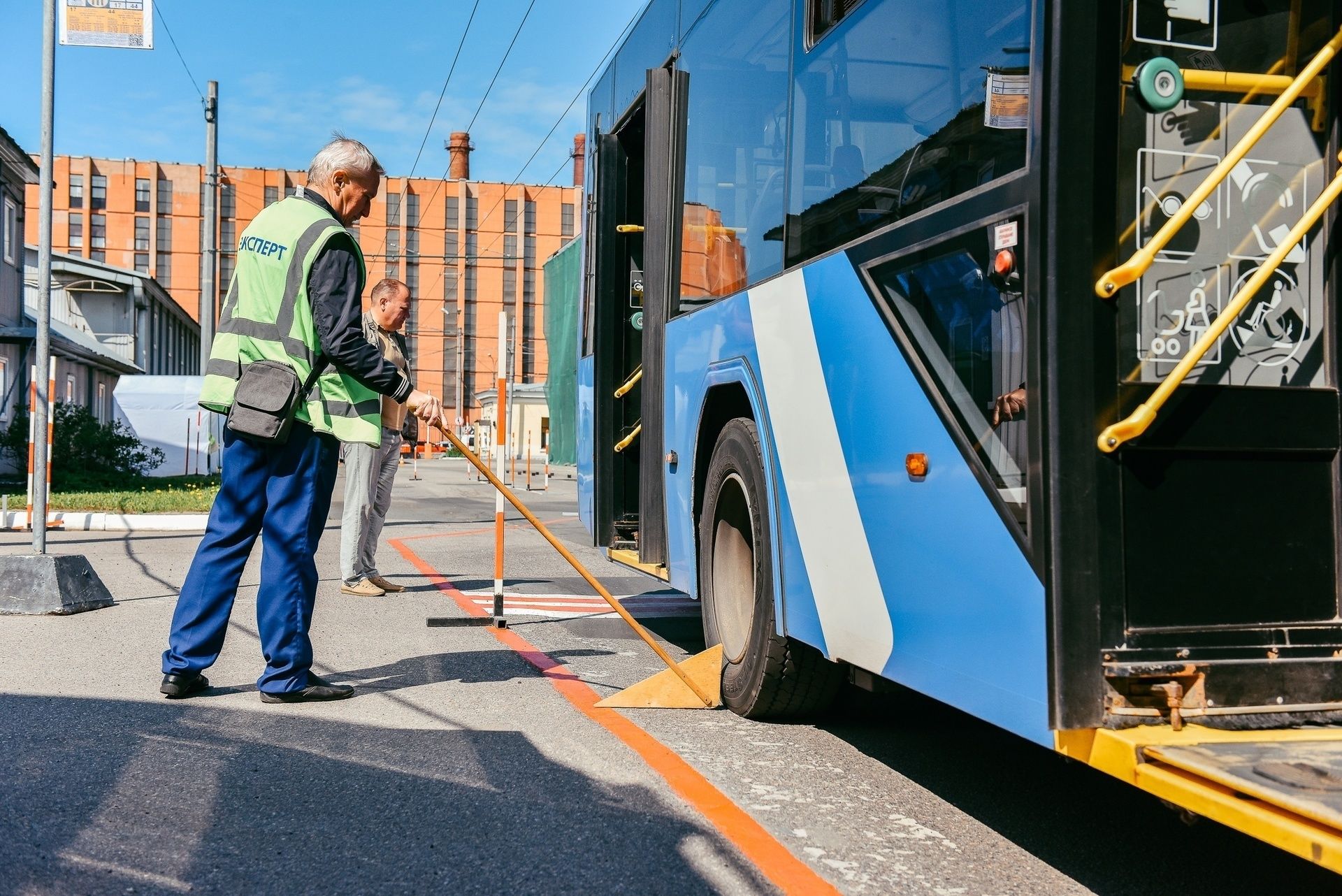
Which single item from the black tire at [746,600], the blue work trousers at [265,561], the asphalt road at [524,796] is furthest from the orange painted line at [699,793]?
the blue work trousers at [265,561]

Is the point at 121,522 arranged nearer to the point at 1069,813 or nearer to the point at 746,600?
the point at 746,600

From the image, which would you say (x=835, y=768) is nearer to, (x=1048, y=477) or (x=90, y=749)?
(x=1048, y=477)

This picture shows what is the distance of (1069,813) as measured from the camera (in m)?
3.89

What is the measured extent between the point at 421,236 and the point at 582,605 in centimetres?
7610

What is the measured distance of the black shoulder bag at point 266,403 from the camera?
494 centimetres

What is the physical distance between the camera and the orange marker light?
3.36 m

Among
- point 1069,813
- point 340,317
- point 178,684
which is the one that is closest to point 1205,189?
point 1069,813

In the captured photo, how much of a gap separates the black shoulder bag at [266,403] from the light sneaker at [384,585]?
4.09 meters

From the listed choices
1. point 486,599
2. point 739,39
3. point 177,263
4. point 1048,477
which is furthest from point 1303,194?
point 177,263

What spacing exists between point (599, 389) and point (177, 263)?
78990 mm

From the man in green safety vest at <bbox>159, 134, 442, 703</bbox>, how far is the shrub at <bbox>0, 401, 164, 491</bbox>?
1804cm

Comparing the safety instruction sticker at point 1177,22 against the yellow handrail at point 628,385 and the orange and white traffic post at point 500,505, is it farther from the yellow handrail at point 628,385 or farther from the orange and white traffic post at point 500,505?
the yellow handrail at point 628,385

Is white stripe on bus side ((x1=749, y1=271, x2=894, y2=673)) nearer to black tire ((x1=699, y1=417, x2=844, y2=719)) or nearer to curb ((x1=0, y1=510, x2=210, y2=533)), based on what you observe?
black tire ((x1=699, y1=417, x2=844, y2=719))

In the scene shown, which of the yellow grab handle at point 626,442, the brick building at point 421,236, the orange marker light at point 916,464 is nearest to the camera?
the orange marker light at point 916,464
